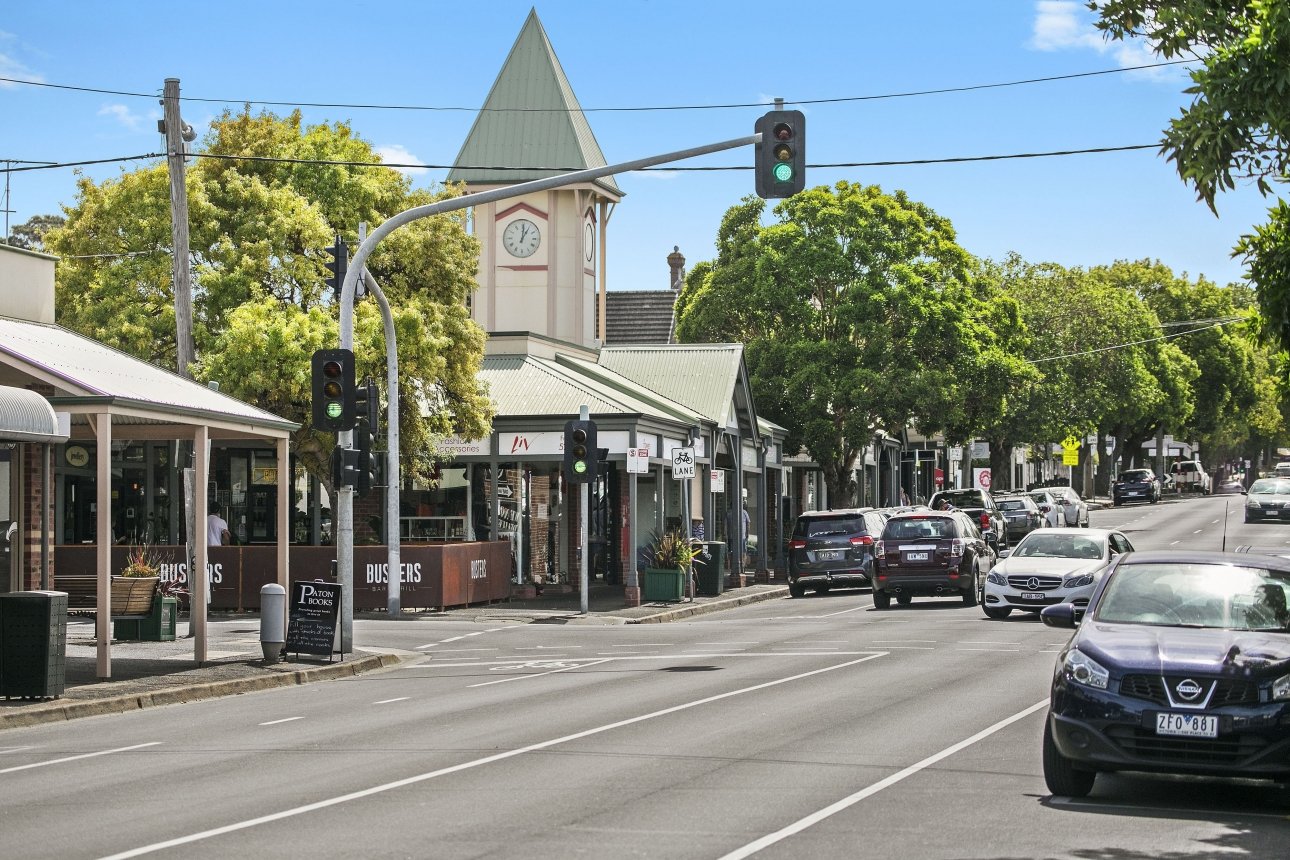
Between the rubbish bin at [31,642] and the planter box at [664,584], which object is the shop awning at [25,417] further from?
the planter box at [664,584]

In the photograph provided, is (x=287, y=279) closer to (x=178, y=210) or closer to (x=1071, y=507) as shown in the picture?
(x=178, y=210)

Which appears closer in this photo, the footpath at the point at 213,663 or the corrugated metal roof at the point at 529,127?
the footpath at the point at 213,663

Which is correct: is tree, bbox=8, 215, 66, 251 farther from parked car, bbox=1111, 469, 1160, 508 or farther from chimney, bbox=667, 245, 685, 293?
parked car, bbox=1111, 469, 1160, 508

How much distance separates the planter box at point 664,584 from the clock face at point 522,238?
16.6 metres

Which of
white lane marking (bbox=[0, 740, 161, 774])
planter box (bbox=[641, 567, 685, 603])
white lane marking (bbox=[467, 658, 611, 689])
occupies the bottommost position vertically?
white lane marking (bbox=[467, 658, 611, 689])

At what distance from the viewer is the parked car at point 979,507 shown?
4722cm

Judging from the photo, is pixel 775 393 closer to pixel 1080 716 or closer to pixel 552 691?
pixel 552 691

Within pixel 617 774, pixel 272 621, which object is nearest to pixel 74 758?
pixel 617 774

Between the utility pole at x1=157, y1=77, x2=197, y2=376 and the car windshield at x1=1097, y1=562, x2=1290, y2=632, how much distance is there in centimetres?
1805

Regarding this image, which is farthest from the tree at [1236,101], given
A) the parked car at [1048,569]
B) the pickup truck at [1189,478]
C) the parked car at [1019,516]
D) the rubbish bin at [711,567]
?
the pickup truck at [1189,478]

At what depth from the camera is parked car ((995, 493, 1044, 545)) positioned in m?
53.6

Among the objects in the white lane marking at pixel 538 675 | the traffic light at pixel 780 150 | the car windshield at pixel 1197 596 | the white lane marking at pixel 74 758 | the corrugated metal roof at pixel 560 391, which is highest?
the traffic light at pixel 780 150

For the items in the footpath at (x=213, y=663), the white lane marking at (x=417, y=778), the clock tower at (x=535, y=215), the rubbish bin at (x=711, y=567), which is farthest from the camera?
the clock tower at (x=535, y=215)

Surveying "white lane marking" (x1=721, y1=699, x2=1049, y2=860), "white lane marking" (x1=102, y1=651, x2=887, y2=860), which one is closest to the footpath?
"white lane marking" (x1=102, y1=651, x2=887, y2=860)
